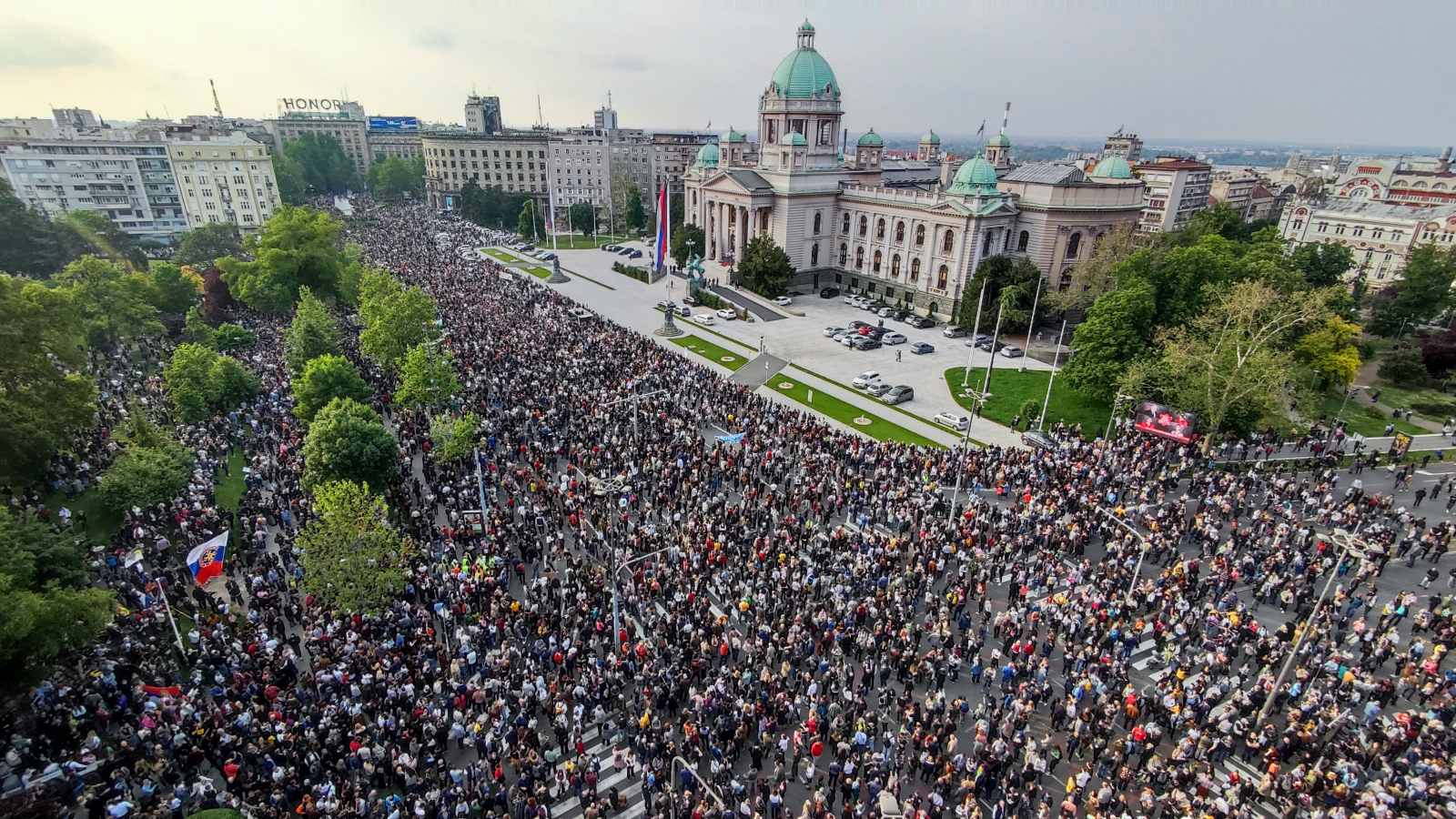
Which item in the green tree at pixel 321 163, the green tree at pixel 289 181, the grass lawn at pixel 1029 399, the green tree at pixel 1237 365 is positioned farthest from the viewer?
the green tree at pixel 321 163

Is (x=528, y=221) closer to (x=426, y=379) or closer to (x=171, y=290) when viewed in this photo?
(x=171, y=290)

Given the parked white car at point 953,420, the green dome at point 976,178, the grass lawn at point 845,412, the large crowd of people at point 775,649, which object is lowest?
the grass lawn at point 845,412

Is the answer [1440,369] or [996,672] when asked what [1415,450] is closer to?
[1440,369]

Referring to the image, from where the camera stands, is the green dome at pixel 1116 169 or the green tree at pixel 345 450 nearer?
the green tree at pixel 345 450

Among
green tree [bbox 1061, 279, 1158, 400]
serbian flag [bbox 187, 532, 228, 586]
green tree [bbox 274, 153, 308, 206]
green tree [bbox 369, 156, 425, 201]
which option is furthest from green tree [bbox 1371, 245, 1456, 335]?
green tree [bbox 369, 156, 425, 201]

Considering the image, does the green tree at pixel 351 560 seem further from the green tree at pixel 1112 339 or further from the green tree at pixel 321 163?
the green tree at pixel 321 163

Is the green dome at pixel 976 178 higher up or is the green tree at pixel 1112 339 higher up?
the green dome at pixel 976 178

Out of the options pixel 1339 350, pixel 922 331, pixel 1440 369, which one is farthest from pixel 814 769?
pixel 1440 369

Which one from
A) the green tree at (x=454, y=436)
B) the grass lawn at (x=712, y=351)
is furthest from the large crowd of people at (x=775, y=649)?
the grass lawn at (x=712, y=351)

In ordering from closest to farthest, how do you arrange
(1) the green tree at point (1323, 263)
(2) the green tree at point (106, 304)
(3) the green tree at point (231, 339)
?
(2) the green tree at point (106, 304) → (3) the green tree at point (231, 339) → (1) the green tree at point (1323, 263)
